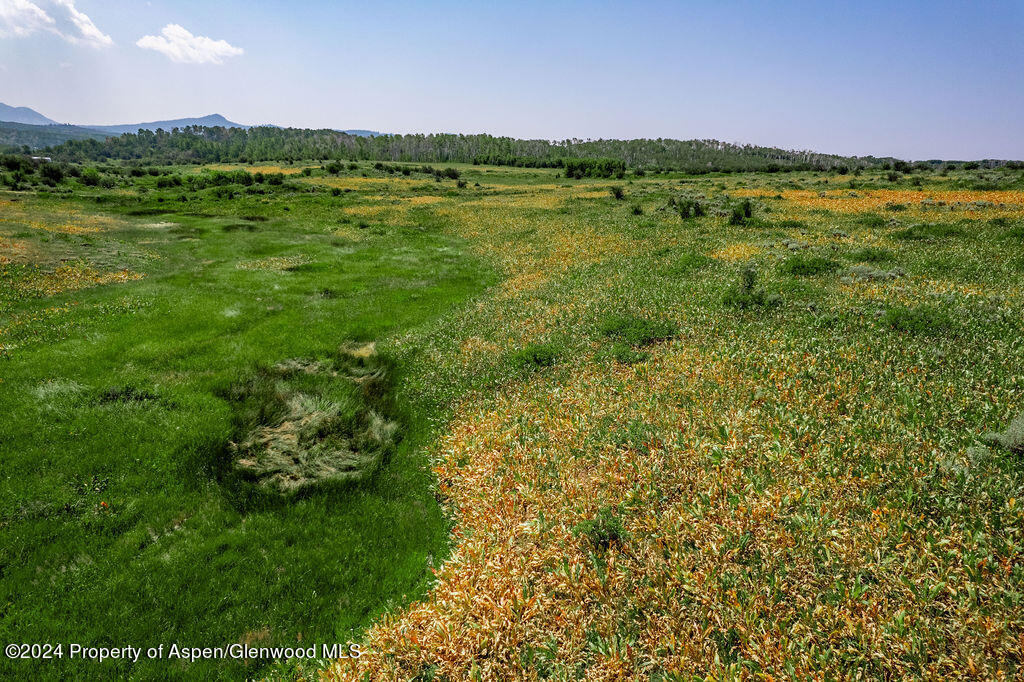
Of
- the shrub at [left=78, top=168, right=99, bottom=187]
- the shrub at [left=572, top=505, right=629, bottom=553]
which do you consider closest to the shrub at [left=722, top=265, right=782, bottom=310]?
the shrub at [left=572, top=505, right=629, bottom=553]

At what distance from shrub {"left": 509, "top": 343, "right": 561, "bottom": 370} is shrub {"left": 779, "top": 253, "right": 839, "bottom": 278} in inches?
501

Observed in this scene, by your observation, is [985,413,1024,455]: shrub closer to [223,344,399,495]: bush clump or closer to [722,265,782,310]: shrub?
[722,265,782,310]: shrub

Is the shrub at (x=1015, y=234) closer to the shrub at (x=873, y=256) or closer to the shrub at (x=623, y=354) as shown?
the shrub at (x=873, y=256)

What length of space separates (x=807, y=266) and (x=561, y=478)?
18357mm

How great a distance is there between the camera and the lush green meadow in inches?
256

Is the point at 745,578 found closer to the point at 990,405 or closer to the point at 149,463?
the point at 990,405

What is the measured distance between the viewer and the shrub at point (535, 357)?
1608 centimetres

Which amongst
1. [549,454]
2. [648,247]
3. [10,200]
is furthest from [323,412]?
[10,200]

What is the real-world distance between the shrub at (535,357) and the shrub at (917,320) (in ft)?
35.2

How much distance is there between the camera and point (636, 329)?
16.9m

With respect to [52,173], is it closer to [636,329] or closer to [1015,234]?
[636,329]

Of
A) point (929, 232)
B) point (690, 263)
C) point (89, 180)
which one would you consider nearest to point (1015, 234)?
point (929, 232)

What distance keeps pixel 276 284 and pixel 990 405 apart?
3030cm

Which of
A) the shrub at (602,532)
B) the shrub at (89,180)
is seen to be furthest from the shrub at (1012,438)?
the shrub at (89,180)
